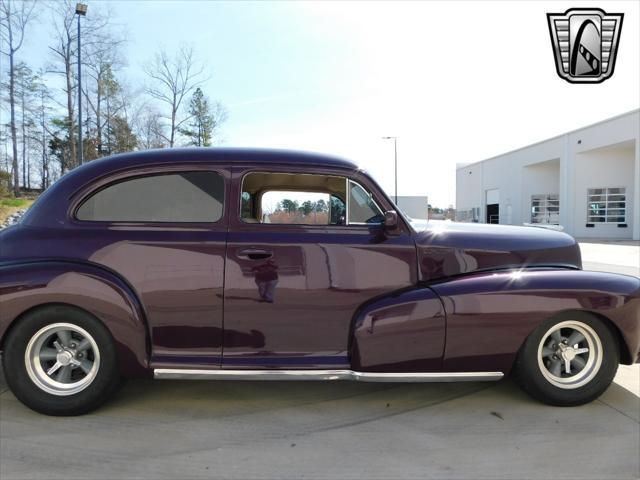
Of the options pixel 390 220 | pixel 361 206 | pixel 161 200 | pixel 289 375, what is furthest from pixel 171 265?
pixel 390 220

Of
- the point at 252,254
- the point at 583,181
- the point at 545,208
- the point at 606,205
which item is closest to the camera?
the point at 252,254

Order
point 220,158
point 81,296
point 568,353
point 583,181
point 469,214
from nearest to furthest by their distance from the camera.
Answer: point 81,296, point 568,353, point 220,158, point 583,181, point 469,214

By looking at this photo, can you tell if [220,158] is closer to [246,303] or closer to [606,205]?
[246,303]

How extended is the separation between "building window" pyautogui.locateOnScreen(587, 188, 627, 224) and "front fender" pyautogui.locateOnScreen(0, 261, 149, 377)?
29223mm

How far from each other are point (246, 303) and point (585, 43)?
8260mm

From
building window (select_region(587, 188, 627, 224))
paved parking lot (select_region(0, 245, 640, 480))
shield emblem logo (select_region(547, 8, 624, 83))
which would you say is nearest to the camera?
paved parking lot (select_region(0, 245, 640, 480))

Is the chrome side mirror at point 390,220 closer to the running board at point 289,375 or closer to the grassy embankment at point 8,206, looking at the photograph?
the running board at point 289,375

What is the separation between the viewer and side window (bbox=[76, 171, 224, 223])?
2947 millimetres

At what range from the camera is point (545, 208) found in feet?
105

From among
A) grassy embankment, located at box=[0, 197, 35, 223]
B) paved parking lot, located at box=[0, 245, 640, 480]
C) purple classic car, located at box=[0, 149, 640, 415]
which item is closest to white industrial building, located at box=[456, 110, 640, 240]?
purple classic car, located at box=[0, 149, 640, 415]

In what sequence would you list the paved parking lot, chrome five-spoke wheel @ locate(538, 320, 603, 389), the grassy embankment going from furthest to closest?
the grassy embankment
chrome five-spoke wheel @ locate(538, 320, 603, 389)
the paved parking lot

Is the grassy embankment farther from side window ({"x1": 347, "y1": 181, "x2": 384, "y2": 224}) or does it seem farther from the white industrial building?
the white industrial building

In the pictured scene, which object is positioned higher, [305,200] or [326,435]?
[305,200]

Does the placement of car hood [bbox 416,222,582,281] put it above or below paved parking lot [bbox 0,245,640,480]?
above
